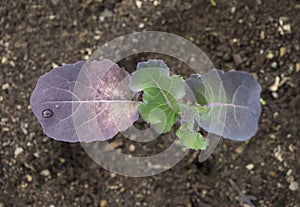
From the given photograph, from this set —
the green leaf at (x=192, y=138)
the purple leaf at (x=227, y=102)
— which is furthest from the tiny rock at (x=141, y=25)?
the green leaf at (x=192, y=138)

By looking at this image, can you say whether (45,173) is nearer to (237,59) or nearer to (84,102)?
(84,102)

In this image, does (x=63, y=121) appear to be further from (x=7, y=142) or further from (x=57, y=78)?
(x=7, y=142)

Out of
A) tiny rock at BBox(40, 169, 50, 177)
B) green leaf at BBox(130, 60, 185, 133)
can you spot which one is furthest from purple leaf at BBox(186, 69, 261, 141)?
tiny rock at BBox(40, 169, 50, 177)

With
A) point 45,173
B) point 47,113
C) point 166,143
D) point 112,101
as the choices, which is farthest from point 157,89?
point 45,173

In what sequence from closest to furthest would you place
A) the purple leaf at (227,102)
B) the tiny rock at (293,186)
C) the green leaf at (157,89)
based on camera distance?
the green leaf at (157,89) → the purple leaf at (227,102) → the tiny rock at (293,186)

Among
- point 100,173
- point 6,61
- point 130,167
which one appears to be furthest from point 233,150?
point 6,61

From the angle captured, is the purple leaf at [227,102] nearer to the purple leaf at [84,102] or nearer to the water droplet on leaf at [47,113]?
the purple leaf at [84,102]

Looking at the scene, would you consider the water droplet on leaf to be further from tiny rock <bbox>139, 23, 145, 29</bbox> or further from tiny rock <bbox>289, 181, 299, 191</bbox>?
tiny rock <bbox>289, 181, 299, 191</bbox>
